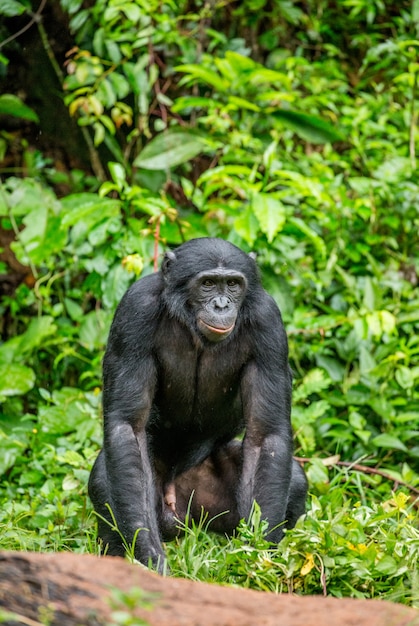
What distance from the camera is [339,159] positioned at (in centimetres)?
906

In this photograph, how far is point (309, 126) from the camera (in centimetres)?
853

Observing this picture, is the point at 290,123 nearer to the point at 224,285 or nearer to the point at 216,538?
the point at 224,285

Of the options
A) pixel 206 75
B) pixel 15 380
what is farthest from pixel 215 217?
pixel 15 380

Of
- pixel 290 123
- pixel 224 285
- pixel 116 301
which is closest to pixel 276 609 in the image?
pixel 224 285

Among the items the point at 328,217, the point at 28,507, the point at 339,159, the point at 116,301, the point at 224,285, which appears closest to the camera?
the point at 224,285

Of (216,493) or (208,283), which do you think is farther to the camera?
(216,493)

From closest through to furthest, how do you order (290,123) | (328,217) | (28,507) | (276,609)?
1. (276,609)
2. (28,507)
3. (328,217)
4. (290,123)

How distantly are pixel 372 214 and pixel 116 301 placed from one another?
261cm

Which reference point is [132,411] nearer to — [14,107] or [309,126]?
[309,126]

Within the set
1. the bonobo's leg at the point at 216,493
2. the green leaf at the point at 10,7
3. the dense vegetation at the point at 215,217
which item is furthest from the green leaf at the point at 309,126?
the bonobo's leg at the point at 216,493

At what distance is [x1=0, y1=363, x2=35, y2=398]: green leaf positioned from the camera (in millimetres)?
7141

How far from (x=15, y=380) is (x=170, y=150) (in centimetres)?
245

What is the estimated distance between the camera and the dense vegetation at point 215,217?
21.2 feet

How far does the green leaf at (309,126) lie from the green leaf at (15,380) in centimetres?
325
